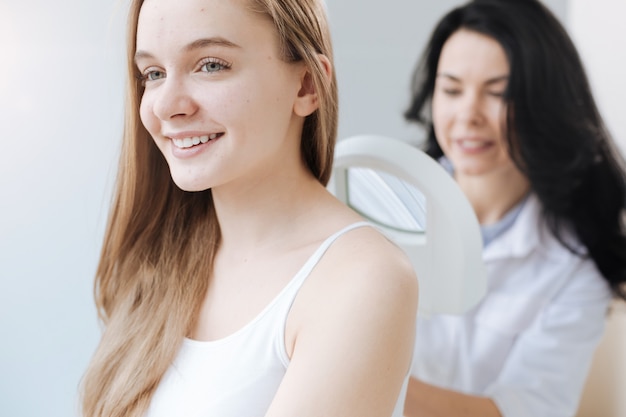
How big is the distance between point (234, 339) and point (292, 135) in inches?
Result: 11.4

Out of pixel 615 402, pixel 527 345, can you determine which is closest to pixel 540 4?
pixel 527 345

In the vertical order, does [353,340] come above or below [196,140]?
below

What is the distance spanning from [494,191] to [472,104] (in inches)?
7.6

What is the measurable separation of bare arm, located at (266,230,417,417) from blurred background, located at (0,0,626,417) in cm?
89

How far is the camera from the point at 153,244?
1.27 meters

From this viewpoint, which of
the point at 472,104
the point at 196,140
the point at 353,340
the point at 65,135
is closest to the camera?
the point at 353,340

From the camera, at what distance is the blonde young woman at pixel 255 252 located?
35.0 inches

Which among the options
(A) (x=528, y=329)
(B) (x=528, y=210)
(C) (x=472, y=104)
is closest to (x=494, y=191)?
(B) (x=528, y=210)

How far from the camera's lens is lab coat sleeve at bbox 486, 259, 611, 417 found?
153 cm

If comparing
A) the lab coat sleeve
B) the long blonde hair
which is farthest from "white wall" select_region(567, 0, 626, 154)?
the long blonde hair

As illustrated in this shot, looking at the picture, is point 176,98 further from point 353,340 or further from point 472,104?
point 472,104

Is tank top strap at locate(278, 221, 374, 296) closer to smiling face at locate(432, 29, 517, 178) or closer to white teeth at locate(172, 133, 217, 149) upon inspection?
white teeth at locate(172, 133, 217, 149)

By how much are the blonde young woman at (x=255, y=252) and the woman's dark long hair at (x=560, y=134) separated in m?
0.62

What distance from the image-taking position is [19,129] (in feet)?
6.12
